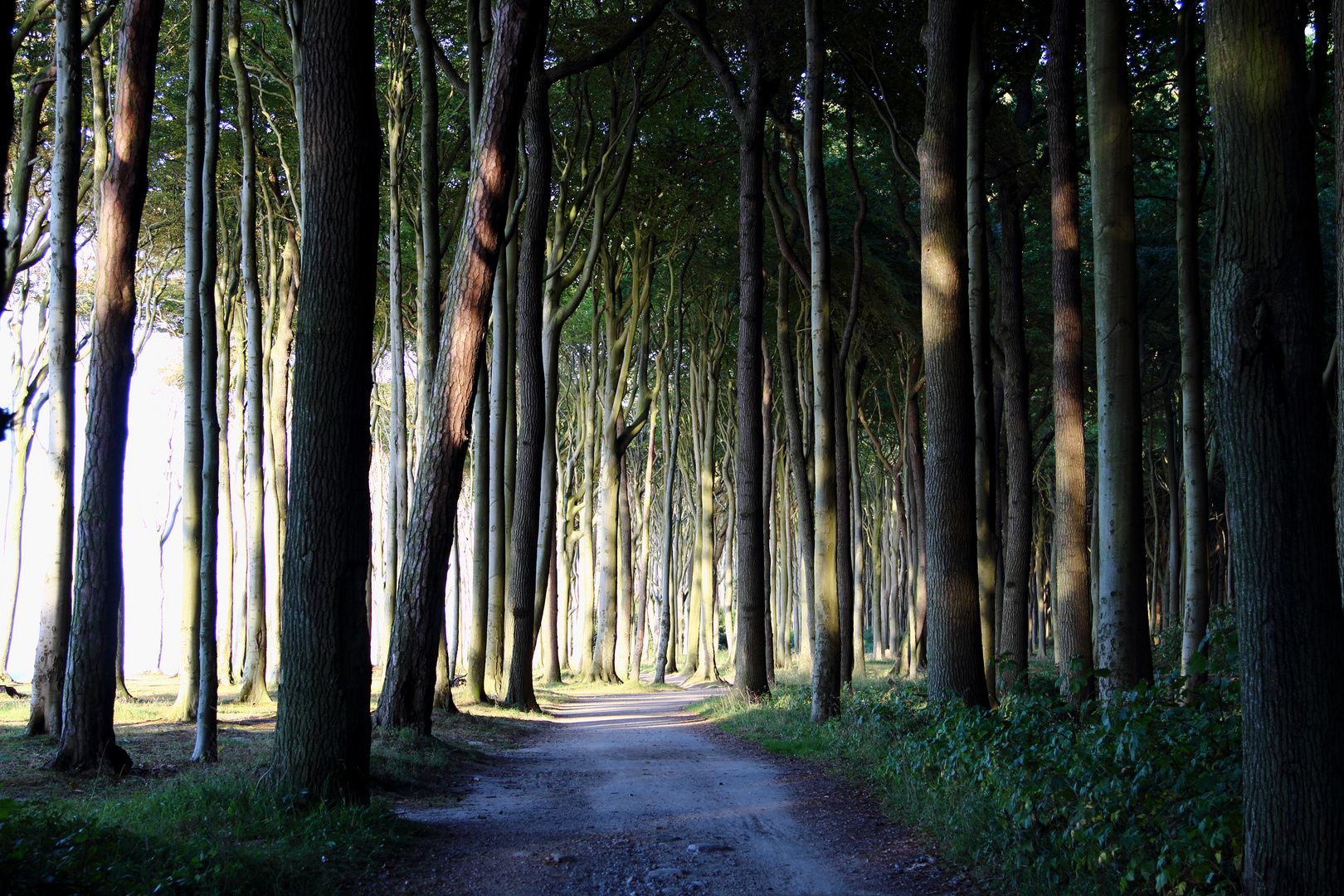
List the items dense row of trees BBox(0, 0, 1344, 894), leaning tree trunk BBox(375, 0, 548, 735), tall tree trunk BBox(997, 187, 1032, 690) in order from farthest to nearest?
tall tree trunk BBox(997, 187, 1032, 690)
leaning tree trunk BBox(375, 0, 548, 735)
dense row of trees BBox(0, 0, 1344, 894)

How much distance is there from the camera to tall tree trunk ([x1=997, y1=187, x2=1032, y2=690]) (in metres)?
15.3

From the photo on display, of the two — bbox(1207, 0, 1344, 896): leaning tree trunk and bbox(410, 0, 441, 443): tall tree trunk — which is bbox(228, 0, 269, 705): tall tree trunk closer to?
bbox(410, 0, 441, 443): tall tree trunk

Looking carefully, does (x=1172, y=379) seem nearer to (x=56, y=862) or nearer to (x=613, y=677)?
(x=613, y=677)

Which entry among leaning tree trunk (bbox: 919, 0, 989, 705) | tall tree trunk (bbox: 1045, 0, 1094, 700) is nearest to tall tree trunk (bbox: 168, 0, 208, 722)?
leaning tree trunk (bbox: 919, 0, 989, 705)

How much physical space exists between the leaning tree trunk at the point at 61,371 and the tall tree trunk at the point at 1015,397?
40.4 feet

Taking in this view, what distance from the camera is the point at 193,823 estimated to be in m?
5.82

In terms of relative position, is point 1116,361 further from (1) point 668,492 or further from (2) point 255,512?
Answer: (1) point 668,492

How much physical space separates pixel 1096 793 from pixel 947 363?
20.4ft

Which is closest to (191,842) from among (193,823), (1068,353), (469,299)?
(193,823)

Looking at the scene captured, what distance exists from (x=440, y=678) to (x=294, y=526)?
777 centimetres

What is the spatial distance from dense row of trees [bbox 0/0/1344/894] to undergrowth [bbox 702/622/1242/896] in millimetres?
322

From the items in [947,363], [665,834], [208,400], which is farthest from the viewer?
[947,363]

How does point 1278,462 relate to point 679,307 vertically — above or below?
below

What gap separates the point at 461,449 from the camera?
33.5ft
